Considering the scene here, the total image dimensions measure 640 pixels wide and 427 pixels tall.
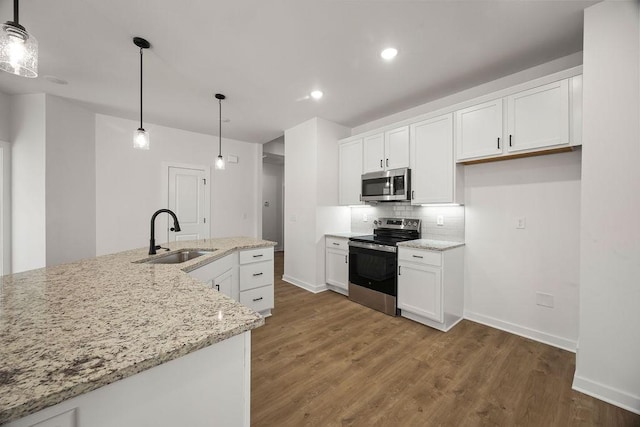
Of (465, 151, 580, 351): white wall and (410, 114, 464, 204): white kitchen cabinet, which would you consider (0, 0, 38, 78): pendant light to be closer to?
(410, 114, 464, 204): white kitchen cabinet

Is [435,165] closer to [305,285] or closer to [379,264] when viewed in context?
[379,264]

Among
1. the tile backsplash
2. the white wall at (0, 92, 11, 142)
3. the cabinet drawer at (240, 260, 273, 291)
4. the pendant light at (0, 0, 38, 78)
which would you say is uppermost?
the white wall at (0, 92, 11, 142)

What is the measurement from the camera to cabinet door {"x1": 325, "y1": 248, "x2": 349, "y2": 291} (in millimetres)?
3707

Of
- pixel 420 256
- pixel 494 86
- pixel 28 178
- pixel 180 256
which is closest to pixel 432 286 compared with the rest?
pixel 420 256

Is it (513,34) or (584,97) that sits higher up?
(513,34)

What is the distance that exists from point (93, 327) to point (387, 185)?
314 cm

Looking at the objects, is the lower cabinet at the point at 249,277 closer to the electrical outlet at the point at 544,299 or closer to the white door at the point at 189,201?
the white door at the point at 189,201

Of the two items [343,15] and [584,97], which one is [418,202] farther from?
[343,15]

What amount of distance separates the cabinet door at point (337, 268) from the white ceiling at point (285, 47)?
2.15m

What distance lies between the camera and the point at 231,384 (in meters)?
0.87

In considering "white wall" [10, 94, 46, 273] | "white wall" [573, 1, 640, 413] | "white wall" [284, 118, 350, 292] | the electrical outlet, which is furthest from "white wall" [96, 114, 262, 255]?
"white wall" [573, 1, 640, 413]

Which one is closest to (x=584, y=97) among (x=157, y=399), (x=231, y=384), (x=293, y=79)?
(x=293, y=79)

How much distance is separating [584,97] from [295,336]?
3076 mm

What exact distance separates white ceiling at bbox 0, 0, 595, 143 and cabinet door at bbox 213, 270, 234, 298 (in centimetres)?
206
